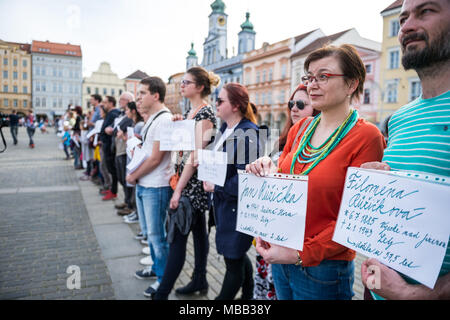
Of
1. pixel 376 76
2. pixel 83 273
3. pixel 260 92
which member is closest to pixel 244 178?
pixel 83 273

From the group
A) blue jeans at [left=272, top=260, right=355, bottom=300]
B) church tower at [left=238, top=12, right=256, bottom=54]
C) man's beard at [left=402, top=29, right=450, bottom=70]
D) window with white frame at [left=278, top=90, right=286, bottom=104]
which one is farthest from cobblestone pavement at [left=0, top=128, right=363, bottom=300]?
church tower at [left=238, top=12, right=256, bottom=54]

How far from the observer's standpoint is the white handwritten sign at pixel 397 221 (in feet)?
3.25

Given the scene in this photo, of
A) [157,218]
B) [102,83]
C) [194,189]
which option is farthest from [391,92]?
[157,218]

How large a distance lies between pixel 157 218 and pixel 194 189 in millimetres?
526

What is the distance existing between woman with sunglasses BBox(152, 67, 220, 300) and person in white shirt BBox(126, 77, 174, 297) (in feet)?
0.59

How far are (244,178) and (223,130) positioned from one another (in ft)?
3.58

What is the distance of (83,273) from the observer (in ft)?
11.0

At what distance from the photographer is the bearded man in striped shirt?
43.7 inches

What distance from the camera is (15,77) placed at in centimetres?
237

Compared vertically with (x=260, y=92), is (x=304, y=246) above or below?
below

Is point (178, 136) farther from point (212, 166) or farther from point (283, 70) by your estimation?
point (283, 70)

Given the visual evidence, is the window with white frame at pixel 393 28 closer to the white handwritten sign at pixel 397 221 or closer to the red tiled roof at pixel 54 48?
the red tiled roof at pixel 54 48

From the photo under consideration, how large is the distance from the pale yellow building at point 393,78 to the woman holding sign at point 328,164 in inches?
1056
